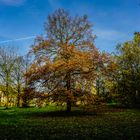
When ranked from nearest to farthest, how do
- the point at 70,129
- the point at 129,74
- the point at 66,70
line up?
the point at 70,129, the point at 66,70, the point at 129,74

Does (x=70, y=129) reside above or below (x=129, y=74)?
below

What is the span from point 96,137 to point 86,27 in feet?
104

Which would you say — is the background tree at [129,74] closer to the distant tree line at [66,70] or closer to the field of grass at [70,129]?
the distant tree line at [66,70]

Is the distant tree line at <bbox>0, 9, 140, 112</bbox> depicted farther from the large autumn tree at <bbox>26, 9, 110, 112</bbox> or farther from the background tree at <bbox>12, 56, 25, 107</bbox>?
the background tree at <bbox>12, 56, 25, 107</bbox>

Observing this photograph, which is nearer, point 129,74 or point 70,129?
point 70,129

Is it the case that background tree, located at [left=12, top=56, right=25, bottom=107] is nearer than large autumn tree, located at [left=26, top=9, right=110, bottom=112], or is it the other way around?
large autumn tree, located at [left=26, top=9, right=110, bottom=112]

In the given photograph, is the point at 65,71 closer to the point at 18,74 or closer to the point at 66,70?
the point at 66,70

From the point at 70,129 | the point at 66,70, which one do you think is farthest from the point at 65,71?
the point at 70,129

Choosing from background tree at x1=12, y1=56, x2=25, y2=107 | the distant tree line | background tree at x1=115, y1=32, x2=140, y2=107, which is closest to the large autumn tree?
the distant tree line

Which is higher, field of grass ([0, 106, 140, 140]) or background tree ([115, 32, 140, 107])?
background tree ([115, 32, 140, 107])

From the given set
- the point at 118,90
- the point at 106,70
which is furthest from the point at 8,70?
the point at 106,70

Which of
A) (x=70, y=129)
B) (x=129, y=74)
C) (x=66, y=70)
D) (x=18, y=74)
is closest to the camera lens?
(x=70, y=129)

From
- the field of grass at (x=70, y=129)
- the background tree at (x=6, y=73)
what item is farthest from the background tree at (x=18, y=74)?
the field of grass at (x=70, y=129)

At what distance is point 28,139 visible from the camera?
1606cm
